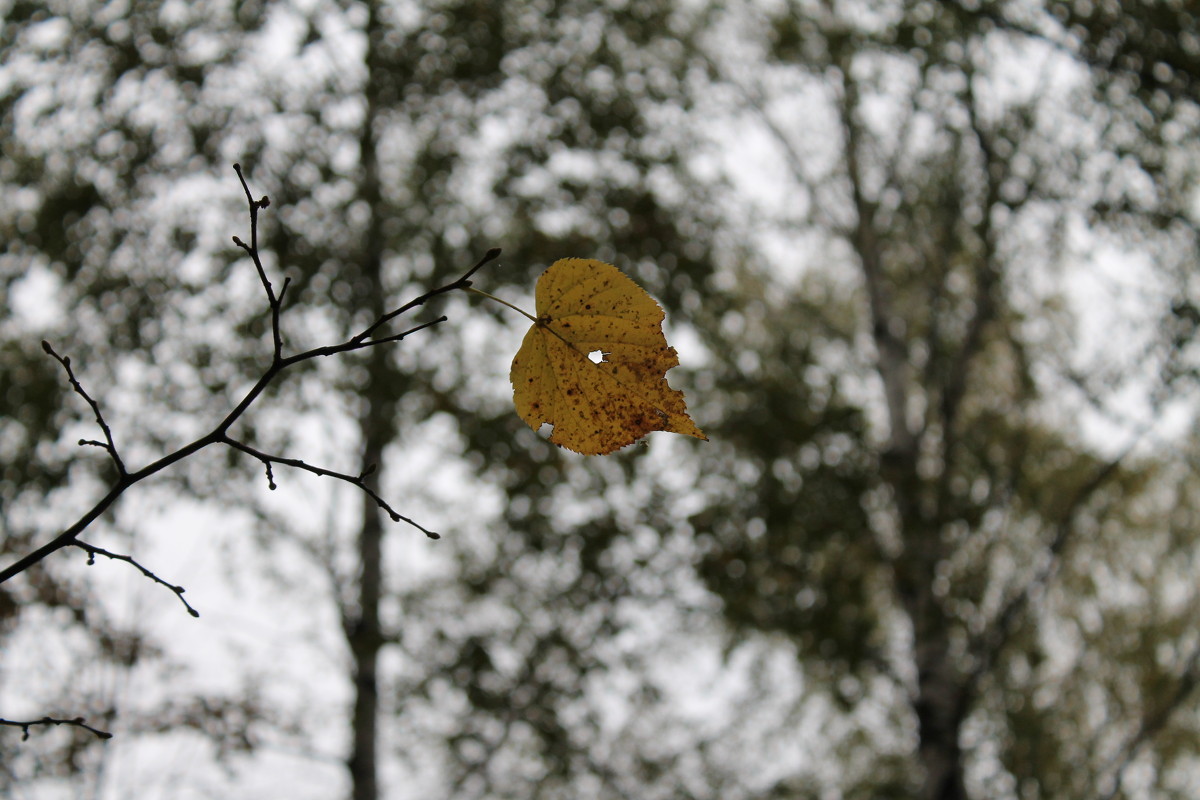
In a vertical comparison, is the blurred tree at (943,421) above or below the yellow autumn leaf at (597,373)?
below

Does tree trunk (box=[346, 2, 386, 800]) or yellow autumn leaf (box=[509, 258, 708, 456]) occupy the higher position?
yellow autumn leaf (box=[509, 258, 708, 456])

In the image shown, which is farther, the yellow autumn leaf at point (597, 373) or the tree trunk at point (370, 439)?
the tree trunk at point (370, 439)

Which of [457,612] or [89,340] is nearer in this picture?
[89,340]

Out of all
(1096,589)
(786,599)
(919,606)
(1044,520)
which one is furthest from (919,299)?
(1096,589)

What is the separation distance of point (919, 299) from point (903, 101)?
146 centimetres

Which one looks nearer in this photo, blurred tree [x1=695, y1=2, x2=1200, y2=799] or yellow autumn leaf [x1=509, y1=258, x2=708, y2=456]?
yellow autumn leaf [x1=509, y1=258, x2=708, y2=456]

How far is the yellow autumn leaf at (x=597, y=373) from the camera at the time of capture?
825 mm

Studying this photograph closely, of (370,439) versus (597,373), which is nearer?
(597,373)

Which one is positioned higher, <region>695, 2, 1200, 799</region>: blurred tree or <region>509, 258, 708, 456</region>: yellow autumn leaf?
<region>509, 258, 708, 456</region>: yellow autumn leaf

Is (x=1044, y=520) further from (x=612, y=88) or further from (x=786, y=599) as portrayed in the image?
(x=612, y=88)

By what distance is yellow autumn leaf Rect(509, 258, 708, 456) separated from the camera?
0.82 meters

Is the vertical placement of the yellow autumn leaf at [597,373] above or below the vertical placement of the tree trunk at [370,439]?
above

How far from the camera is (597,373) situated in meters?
0.85

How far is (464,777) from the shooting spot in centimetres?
457
